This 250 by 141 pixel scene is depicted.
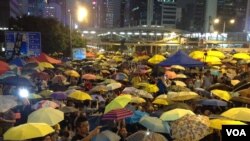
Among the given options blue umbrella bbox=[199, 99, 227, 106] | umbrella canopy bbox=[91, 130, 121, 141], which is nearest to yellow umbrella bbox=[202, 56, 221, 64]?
blue umbrella bbox=[199, 99, 227, 106]

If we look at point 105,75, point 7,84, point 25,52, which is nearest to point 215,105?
point 7,84

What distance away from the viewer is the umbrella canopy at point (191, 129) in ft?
25.4

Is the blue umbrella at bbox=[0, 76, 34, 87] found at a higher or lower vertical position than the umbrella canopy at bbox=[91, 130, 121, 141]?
higher

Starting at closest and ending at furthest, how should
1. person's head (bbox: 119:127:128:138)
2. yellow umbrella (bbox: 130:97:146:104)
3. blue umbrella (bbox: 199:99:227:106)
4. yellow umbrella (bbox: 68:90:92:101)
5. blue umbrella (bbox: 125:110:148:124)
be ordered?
person's head (bbox: 119:127:128:138) < blue umbrella (bbox: 125:110:148:124) < blue umbrella (bbox: 199:99:227:106) < yellow umbrella (bbox: 130:97:146:104) < yellow umbrella (bbox: 68:90:92:101)

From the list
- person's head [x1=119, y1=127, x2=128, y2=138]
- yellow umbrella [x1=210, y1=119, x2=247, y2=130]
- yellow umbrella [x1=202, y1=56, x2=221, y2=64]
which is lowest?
person's head [x1=119, y1=127, x2=128, y2=138]

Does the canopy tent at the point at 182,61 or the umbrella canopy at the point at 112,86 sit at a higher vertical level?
the canopy tent at the point at 182,61

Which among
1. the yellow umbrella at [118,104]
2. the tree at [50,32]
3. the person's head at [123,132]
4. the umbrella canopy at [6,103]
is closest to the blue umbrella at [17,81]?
the umbrella canopy at [6,103]

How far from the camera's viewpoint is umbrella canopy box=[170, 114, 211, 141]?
25.4ft

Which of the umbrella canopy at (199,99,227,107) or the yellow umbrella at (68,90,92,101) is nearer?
the umbrella canopy at (199,99,227,107)

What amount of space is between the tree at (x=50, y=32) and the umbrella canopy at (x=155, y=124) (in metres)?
34.6

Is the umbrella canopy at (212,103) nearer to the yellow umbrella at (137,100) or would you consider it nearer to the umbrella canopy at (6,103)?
the yellow umbrella at (137,100)

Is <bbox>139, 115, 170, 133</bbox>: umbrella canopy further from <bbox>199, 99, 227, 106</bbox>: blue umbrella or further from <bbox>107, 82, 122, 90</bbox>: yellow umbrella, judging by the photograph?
<bbox>107, 82, 122, 90</bbox>: yellow umbrella

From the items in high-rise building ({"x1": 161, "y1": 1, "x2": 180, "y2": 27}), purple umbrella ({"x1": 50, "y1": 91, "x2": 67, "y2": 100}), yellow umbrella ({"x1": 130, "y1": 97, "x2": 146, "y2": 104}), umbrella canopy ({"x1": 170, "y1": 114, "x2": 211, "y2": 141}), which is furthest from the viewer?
high-rise building ({"x1": 161, "y1": 1, "x2": 180, "y2": 27})

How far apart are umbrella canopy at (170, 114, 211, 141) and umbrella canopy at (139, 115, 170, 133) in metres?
0.33
